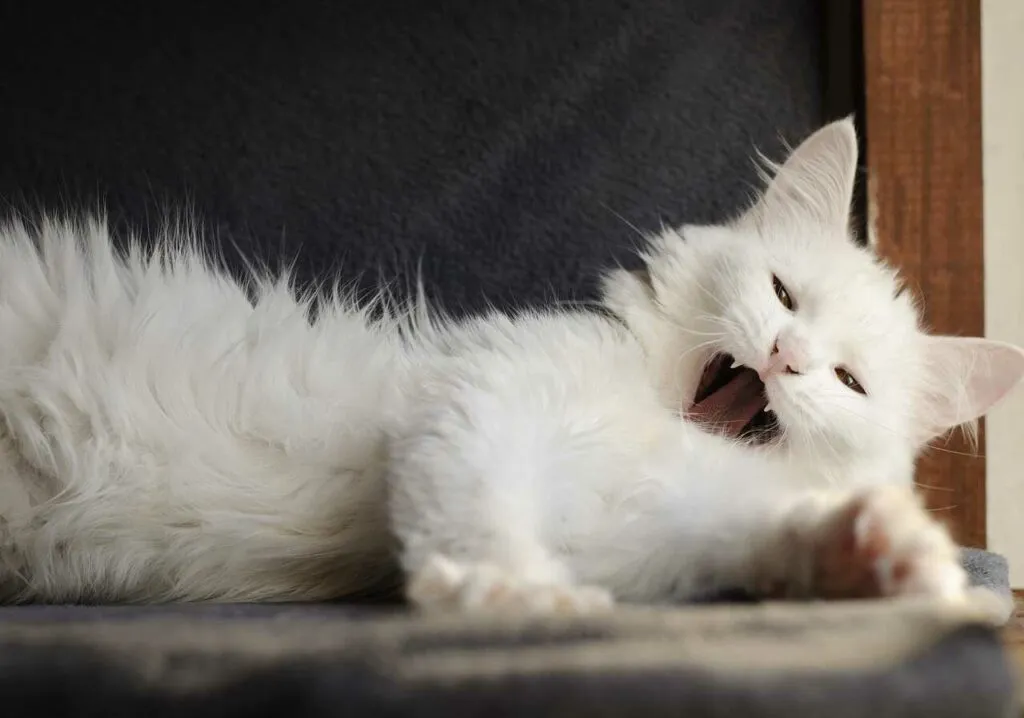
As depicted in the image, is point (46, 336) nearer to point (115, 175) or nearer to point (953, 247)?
point (115, 175)

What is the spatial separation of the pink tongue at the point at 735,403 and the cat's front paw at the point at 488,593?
0.50m

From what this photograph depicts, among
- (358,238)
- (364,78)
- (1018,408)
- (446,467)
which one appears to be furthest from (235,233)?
(1018,408)

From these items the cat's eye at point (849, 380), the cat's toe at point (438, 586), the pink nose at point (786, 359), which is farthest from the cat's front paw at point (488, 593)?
the cat's eye at point (849, 380)

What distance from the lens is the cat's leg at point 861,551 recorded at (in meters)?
0.66

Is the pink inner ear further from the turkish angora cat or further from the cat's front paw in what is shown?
the cat's front paw

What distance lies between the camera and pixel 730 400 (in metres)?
1.18

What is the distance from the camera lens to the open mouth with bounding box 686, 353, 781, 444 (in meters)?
1.15

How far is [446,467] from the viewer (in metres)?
0.87

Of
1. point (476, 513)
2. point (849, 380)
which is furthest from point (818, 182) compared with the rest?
point (476, 513)

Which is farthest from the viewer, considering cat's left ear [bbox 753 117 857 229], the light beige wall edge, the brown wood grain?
the light beige wall edge

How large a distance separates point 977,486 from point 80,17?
179 cm

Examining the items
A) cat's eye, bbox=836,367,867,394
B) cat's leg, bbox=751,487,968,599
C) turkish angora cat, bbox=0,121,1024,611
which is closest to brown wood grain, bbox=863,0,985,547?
turkish angora cat, bbox=0,121,1024,611

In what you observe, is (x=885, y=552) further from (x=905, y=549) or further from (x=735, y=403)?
(x=735, y=403)

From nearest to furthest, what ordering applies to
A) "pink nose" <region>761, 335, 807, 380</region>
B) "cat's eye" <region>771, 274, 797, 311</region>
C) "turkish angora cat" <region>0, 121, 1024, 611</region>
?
"turkish angora cat" <region>0, 121, 1024, 611</region>, "pink nose" <region>761, 335, 807, 380</region>, "cat's eye" <region>771, 274, 797, 311</region>
